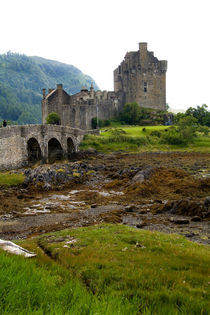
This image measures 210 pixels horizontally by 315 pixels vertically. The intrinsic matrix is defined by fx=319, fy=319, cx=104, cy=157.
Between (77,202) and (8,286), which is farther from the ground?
(8,286)

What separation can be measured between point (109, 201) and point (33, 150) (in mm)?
25461

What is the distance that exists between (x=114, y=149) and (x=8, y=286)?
55.0 m

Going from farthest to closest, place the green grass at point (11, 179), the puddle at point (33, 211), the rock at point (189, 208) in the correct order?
1. the green grass at point (11, 179)
2. the puddle at point (33, 211)
3. the rock at point (189, 208)

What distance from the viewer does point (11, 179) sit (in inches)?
1205

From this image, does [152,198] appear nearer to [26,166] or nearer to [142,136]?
[26,166]

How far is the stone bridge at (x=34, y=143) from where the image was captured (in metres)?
36.9

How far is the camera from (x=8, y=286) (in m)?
5.11

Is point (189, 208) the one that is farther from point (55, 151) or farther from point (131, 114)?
point (131, 114)

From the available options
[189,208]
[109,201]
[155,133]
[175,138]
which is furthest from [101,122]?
[189,208]

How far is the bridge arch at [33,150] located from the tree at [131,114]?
142 ft

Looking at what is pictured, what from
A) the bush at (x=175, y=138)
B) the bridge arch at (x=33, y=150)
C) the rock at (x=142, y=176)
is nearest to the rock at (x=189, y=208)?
the rock at (x=142, y=176)

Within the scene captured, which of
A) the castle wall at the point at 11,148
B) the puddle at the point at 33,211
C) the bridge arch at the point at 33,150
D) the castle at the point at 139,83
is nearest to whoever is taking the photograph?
the puddle at the point at 33,211

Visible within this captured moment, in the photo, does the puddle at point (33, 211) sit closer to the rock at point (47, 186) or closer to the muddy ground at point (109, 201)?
the muddy ground at point (109, 201)

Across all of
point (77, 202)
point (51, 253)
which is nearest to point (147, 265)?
point (51, 253)
